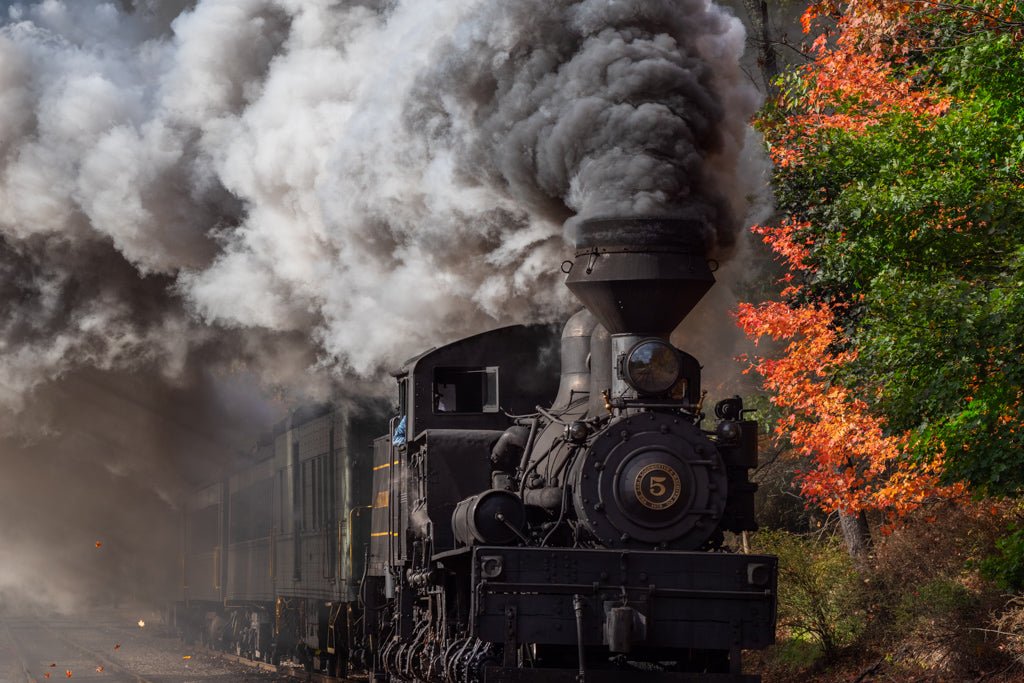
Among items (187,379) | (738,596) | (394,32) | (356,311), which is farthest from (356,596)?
(738,596)

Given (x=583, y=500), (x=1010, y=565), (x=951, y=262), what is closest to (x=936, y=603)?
(x=1010, y=565)

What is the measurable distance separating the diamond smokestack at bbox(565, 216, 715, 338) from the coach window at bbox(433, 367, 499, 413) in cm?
192

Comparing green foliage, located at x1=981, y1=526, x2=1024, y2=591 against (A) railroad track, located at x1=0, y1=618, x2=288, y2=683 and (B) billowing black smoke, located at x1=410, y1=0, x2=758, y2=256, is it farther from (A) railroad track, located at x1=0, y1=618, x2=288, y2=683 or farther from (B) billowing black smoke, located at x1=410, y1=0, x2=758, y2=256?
(A) railroad track, located at x1=0, y1=618, x2=288, y2=683

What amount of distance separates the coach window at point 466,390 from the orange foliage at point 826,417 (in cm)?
348

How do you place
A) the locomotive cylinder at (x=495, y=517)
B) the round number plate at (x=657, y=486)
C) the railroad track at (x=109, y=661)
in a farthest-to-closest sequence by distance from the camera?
the railroad track at (x=109, y=661)
the locomotive cylinder at (x=495, y=517)
the round number plate at (x=657, y=486)

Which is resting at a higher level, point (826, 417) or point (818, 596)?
point (826, 417)

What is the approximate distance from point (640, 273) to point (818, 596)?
7749 millimetres

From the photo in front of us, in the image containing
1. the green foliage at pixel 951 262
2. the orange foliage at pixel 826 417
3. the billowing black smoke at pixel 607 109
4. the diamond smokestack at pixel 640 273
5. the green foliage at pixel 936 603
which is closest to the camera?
the diamond smokestack at pixel 640 273

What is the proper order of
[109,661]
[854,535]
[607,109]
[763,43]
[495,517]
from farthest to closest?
[109,661], [763,43], [854,535], [607,109], [495,517]

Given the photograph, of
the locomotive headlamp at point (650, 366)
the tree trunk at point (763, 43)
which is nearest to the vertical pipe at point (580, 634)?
the locomotive headlamp at point (650, 366)

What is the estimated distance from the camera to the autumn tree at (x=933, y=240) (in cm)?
1043

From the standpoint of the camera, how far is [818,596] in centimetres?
1630

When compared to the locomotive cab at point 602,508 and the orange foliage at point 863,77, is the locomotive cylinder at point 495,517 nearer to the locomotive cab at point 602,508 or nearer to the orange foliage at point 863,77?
the locomotive cab at point 602,508

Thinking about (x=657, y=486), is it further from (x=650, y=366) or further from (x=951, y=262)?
(x=951, y=262)
